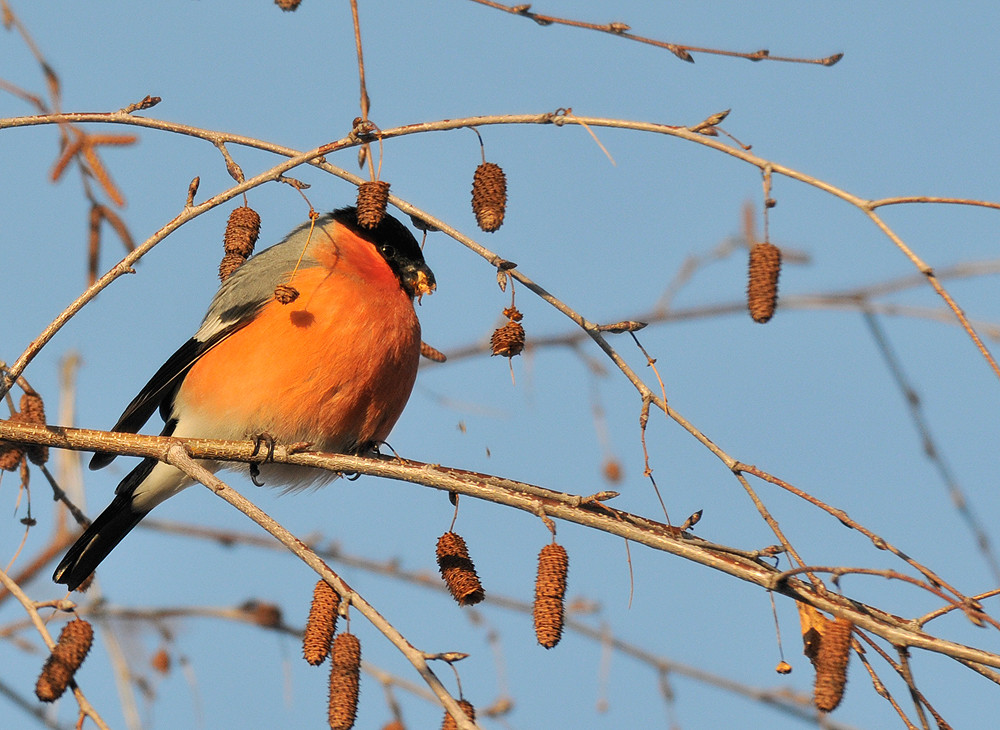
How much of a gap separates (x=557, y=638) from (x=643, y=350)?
75cm

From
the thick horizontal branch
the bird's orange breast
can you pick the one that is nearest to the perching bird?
the bird's orange breast

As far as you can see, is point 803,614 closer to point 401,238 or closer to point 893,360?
point 893,360

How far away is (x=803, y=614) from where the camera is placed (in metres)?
2.41

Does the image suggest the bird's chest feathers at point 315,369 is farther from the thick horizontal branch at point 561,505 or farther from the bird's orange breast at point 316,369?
the thick horizontal branch at point 561,505

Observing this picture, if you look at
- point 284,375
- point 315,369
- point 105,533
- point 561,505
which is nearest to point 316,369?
point 315,369

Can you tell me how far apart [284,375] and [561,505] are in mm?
1735

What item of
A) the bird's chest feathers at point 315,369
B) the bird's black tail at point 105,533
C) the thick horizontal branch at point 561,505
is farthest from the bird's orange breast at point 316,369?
the thick horizontal branch at point 561,505

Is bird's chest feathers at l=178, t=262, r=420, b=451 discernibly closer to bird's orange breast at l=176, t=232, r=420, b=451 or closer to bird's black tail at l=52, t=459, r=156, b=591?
bird's orange breast at l=176, t=232, r=420, b=451

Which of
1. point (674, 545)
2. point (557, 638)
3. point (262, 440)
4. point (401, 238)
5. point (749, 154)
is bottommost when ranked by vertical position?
point (557, 638)

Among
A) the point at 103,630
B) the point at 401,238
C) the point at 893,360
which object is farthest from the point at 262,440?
the point at 893,360

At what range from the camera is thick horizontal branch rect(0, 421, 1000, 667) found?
222 cm

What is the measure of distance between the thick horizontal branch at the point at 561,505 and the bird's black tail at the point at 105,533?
116cm

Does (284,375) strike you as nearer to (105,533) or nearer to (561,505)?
(105,533)

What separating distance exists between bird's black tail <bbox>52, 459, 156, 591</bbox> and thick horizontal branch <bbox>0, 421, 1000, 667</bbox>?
3.81 feet
